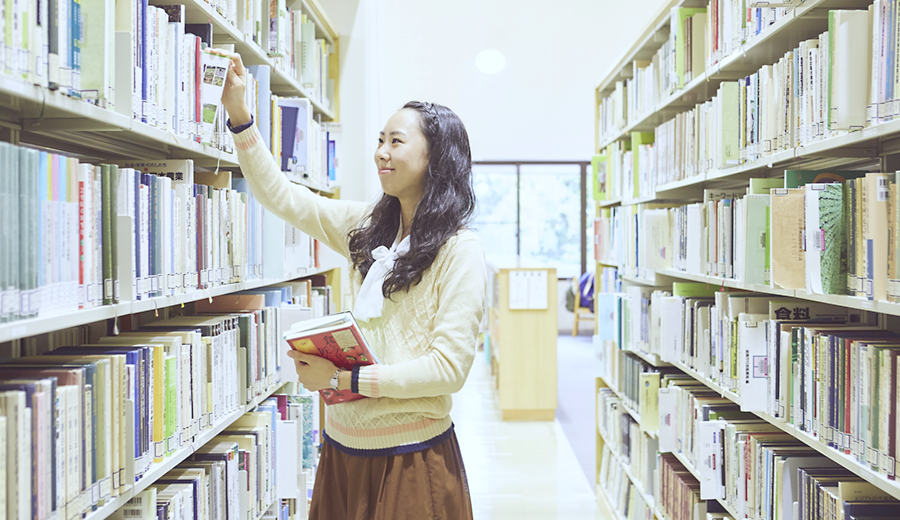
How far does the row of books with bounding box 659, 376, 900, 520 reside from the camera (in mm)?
1414

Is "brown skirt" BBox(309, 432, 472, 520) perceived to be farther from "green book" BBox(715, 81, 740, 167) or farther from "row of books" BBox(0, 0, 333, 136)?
"green book" BBox(715, 81, 740, 167)

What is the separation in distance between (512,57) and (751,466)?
666 cm

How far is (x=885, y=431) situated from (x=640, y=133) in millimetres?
2006

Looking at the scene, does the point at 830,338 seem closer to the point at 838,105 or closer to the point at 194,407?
the point at 838,105

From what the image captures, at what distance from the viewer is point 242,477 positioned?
1.90 meters

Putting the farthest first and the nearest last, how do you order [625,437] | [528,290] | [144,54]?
[528,290], [625,437], [144,54]

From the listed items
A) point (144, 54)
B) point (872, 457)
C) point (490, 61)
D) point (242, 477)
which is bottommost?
point (242, 477)

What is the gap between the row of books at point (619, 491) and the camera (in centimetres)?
295

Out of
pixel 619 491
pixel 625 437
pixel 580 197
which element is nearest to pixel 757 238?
pixel 625 437

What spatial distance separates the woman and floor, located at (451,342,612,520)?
2079 mm

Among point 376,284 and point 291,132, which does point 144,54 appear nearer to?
point 376,284

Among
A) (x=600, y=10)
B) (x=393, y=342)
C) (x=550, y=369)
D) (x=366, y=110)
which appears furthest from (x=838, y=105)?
(x=600, y=10)

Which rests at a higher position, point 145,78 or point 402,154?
point 145,78

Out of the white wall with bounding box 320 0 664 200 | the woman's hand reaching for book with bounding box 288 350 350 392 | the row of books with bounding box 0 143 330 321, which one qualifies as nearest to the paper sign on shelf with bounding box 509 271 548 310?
the white wall with bounding box 320 0 664 200
